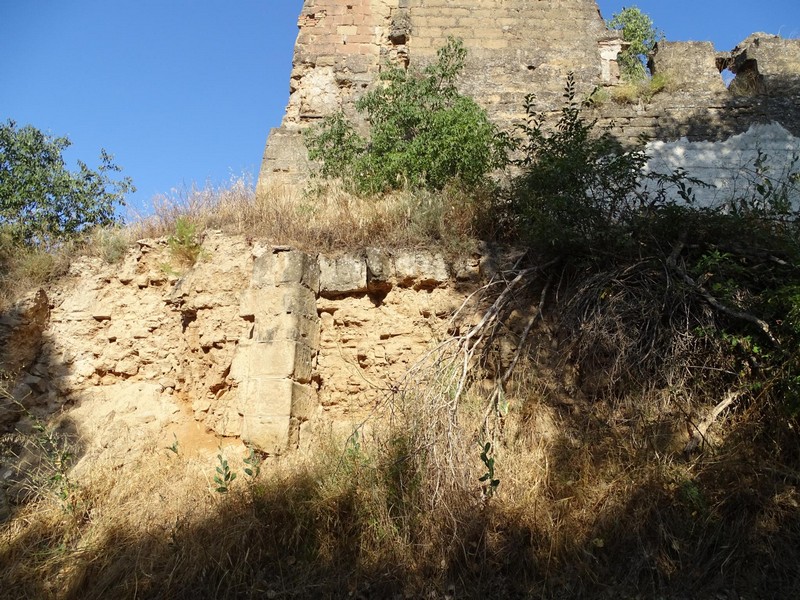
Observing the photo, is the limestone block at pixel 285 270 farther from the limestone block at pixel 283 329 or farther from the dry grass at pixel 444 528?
the dry grass at pixel 444 528

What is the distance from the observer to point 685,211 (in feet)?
17.3

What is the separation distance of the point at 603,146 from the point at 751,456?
2838 mm

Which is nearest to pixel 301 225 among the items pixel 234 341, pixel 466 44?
pixel 234 341

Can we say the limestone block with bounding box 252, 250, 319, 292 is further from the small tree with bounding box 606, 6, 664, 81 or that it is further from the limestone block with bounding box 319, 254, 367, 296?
the small tree with bounding box 606, 6, 664, 81

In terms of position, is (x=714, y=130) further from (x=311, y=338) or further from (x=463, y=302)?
(x=311, y=338)

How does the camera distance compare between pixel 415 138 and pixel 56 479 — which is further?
pixel 415 138

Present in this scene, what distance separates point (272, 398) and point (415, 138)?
3.40 m

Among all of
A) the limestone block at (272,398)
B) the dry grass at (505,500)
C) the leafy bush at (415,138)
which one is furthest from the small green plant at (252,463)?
the leafy bush at (415,138)

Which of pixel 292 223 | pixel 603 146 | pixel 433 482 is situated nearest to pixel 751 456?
pixel 433 482

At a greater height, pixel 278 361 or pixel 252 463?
pixel 278 361

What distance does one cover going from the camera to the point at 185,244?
6.26 meters

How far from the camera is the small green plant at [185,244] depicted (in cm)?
625

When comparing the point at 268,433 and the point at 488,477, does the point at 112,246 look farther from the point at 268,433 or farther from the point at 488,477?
the point at 488,477

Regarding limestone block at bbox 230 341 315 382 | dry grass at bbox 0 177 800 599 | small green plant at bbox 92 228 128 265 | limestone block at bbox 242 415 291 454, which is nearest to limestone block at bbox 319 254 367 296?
limestone block at bbox 230 341 315 382
